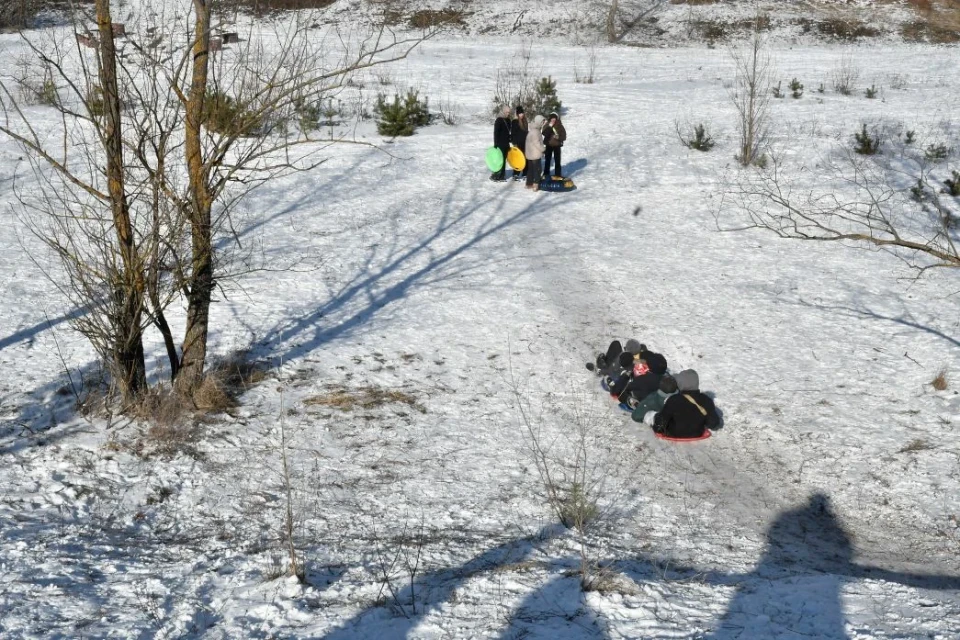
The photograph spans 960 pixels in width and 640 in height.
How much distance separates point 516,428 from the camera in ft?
29.7

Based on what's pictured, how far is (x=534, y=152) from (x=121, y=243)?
417 inches

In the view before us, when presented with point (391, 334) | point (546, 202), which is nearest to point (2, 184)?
point (391, 334)

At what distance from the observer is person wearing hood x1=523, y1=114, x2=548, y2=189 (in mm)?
16453

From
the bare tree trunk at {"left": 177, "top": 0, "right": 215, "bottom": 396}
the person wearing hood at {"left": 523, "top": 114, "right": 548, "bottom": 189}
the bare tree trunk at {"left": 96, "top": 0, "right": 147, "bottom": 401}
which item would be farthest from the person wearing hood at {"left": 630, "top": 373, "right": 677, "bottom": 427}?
the person wearing hood at {"left": 523, "top": 114, "right": 548, "bottom": 189}

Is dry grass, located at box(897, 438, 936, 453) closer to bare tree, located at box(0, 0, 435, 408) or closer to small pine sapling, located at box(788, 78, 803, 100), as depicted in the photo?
bare tree, located at box(0, 0, 435, 408)

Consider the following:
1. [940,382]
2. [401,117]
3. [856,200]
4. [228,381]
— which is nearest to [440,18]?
[228,381]

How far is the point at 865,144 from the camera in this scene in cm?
1952

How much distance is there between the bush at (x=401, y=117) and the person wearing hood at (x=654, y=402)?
12.9m

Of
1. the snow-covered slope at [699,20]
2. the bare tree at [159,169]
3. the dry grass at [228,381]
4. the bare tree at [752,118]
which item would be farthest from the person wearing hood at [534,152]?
the snow-covered slope at [699,20]

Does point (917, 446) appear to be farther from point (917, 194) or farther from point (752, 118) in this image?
point (752, 118)

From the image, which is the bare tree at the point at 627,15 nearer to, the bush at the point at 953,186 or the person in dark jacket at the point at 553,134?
the bush at the point at 953,186

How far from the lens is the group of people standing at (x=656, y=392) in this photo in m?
8.91

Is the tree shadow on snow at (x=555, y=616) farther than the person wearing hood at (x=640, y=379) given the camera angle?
No

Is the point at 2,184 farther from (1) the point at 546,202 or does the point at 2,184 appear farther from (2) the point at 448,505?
(2) the point at 448,505
